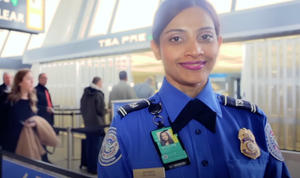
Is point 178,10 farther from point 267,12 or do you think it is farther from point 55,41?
point 55,41

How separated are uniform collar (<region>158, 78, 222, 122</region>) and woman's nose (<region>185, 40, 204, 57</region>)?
0.11 meters

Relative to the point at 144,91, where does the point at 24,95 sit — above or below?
below

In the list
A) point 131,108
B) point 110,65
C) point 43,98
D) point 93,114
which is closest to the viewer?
point 131,108

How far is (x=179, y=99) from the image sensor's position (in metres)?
0.73

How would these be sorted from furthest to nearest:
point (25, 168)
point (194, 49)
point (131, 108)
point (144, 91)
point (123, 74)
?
point (144, 91), point (123, 74), point (25, 168), point (131, 108), point (194, 49)

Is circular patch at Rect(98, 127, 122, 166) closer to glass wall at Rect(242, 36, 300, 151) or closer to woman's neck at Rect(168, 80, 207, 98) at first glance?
woman's neck at Rect(168, 80, 207, 98)

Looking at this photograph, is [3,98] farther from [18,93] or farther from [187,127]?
[187,127]

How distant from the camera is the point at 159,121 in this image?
2.39ft

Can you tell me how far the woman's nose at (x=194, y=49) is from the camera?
2.16ft

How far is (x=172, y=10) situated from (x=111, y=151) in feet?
1.22

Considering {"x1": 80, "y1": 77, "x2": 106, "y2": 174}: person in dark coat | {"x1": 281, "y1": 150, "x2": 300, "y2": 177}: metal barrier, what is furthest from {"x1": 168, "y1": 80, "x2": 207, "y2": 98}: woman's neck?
{"x1": 80, "y1": 77, "x2": 106, "y2": 174}: person in dark coat

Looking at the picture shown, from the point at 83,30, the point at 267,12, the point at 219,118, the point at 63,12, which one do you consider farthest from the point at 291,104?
the point at 63,12

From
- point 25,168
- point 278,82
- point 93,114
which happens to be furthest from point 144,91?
point 25,168

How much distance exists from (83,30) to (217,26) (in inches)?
283
